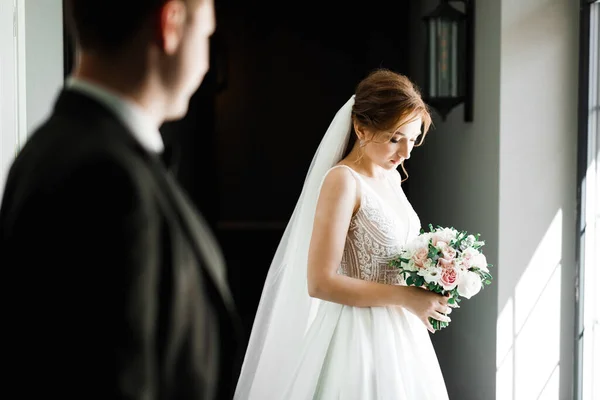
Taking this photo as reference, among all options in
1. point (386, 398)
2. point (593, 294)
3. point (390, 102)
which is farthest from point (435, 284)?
point (593, 294)

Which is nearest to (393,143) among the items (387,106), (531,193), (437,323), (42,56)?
(387,106)

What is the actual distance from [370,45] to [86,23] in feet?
19.1

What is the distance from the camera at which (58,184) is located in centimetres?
57

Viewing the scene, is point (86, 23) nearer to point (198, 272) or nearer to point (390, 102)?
point (198, 272)

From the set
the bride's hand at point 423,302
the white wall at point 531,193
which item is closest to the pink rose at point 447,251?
the bride's hand at point 423,302

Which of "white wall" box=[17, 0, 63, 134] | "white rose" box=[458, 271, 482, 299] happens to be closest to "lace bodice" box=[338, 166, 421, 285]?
"white rose" box=[458, 271, 482, 299]

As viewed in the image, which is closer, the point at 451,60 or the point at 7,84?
the point at 7,84

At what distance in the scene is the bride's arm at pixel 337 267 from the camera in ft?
6.75

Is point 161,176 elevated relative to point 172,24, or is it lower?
lower

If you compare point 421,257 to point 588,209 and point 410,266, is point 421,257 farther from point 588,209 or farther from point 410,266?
point 588,209

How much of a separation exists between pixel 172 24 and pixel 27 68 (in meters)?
2.29

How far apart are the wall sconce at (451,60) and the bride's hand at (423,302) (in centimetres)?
142

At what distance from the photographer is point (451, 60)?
336 centimetres

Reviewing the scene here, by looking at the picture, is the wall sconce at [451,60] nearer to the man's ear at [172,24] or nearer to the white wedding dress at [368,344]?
the white wedding dress at [368,344]
